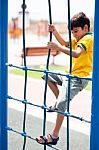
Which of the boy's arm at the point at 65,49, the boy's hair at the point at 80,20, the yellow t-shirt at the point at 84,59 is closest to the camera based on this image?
the boy's arm at the point at 65,49

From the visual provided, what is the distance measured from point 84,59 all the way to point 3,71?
600mm

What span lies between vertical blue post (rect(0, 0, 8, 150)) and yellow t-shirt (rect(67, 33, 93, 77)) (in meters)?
0.52

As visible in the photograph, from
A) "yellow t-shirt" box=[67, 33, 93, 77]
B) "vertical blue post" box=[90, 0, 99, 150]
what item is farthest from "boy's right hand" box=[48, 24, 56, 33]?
"vertical blue post" box=[90, 0, 99, 150]

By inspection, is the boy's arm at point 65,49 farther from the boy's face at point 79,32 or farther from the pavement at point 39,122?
the pavement at point 39,122

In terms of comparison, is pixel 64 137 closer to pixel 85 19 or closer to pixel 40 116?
pixel 40 116

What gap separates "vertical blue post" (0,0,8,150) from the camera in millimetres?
2873

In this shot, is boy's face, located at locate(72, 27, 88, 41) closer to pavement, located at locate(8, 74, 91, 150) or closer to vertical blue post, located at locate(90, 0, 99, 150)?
vertical blue post, located at locate(90, 0, 99, 150)

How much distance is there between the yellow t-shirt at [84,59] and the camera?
9.13 ft

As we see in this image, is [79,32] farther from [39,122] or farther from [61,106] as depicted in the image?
[39,122]

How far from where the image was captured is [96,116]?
2.14 m

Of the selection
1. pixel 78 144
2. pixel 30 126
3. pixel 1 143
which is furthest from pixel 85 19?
pixel 30 126

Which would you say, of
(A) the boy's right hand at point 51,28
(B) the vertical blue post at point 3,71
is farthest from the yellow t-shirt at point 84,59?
(B) the vertical blue post at point 3,71

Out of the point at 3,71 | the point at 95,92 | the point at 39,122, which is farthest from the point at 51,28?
the point at 39,122

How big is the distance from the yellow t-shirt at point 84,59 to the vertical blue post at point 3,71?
52 cm
